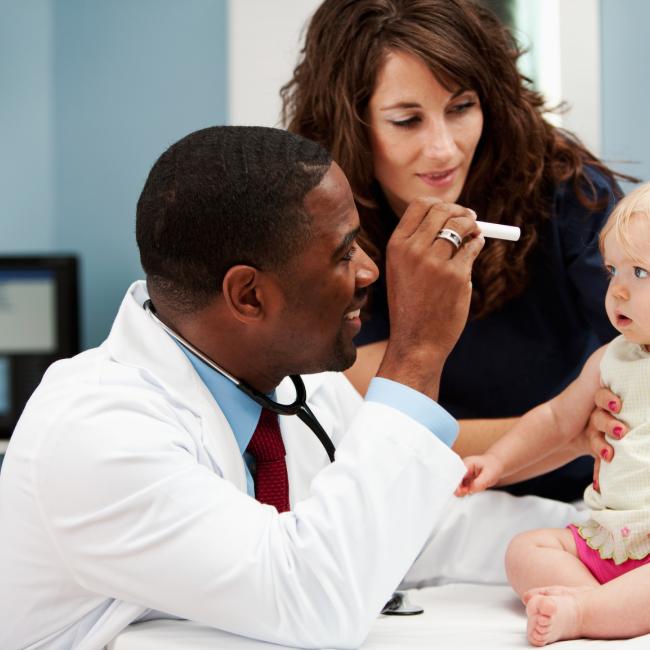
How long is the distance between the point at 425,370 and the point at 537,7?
2538mm

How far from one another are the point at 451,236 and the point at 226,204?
11.1 inches

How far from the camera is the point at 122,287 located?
403cm

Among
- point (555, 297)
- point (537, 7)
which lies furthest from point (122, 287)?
point (555, 297)

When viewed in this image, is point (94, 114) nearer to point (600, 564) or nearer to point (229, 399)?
point (229, 399)

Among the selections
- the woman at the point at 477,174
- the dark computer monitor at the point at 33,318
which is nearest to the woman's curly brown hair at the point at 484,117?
the woman at the point at 477,174

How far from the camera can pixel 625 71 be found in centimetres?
343

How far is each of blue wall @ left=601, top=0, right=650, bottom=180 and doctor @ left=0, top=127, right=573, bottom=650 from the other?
235 cm

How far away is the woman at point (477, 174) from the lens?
1857mm

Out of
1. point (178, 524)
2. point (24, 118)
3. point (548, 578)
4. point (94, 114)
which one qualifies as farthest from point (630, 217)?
point (24, 118)

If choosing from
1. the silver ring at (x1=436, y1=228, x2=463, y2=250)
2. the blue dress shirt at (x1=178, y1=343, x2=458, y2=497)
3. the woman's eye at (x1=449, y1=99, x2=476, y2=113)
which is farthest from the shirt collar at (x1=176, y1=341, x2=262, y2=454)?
the woman's eye at (x1=449, y1=99, x2=476, y2=113)

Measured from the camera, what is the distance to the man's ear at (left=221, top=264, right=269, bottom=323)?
50.3 inches

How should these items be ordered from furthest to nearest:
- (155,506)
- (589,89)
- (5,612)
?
(589,89), (5,612), (155,506)

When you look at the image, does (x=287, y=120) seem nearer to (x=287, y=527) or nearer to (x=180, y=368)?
(x=180, y=368)

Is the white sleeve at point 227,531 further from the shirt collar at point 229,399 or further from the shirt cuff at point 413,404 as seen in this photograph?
the shirt collar at point 229,399
